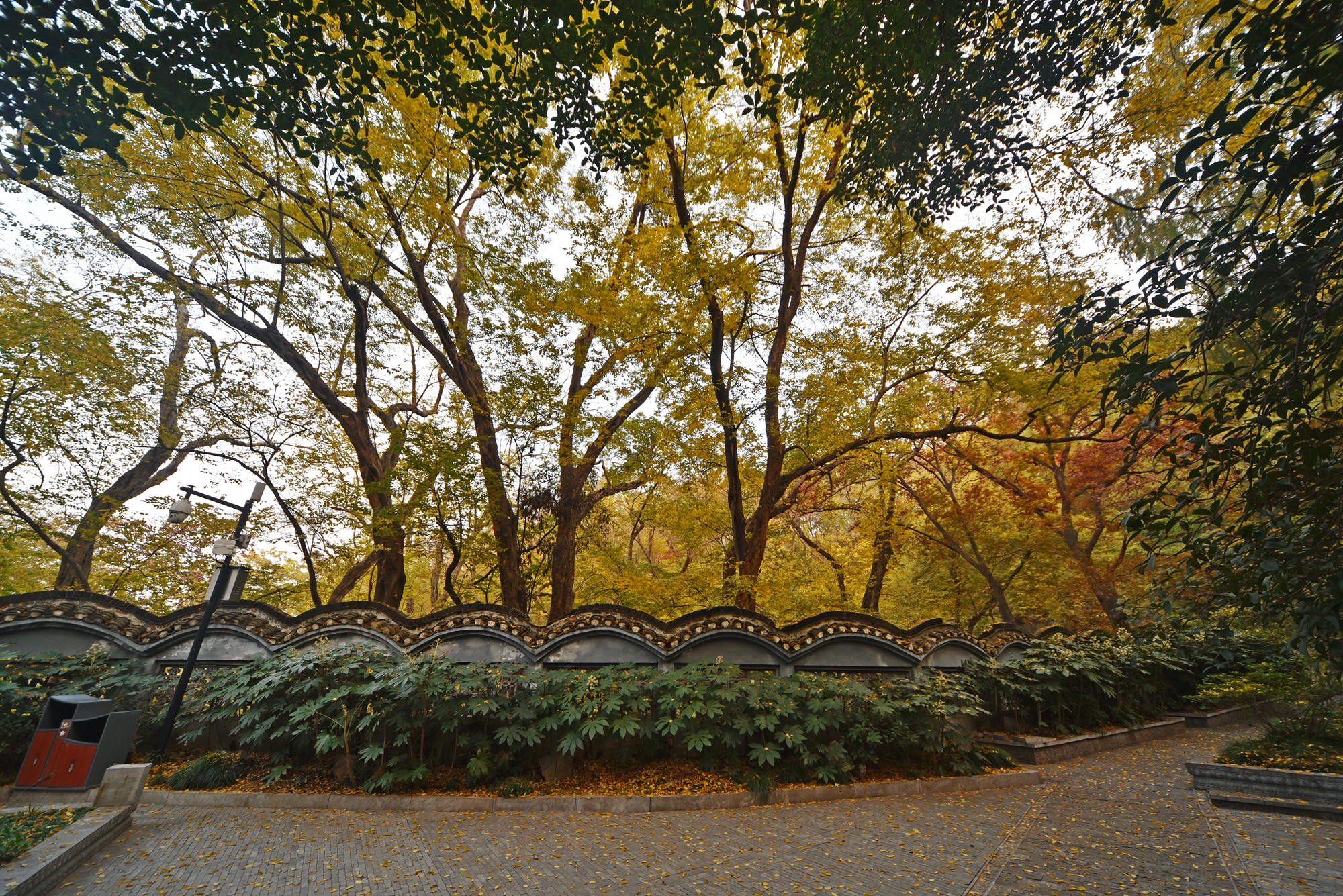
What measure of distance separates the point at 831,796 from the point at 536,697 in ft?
11.8

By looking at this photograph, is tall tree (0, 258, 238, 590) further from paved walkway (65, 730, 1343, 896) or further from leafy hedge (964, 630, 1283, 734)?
leafy hedge (964, 630, 1283, 734)

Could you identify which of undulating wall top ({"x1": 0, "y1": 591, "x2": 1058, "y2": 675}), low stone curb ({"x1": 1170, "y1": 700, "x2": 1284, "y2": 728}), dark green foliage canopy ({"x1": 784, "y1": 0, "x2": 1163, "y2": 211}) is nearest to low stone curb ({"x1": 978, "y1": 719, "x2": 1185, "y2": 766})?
low stone curb ({"x1": 1170, "y1": 700, "x2": 1284, "y2": 728})

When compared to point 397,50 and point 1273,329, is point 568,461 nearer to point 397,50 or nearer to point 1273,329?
point 397,50

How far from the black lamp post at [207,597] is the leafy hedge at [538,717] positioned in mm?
289

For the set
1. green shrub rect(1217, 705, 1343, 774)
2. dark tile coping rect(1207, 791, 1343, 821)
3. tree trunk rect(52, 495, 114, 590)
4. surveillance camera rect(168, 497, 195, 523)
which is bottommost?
dark tile coping rect(1207, 791, 1343, 821)

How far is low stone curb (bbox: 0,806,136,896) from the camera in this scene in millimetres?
3312

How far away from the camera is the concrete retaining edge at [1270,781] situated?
4996mm

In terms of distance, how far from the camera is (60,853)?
12.2 feet

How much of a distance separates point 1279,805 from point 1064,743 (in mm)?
3174

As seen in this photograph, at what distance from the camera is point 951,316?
10680mm

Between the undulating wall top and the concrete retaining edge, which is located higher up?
the undulating wall top

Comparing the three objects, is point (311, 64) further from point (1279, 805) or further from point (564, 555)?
point (1279, 805)

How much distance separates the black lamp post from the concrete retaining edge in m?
12.0

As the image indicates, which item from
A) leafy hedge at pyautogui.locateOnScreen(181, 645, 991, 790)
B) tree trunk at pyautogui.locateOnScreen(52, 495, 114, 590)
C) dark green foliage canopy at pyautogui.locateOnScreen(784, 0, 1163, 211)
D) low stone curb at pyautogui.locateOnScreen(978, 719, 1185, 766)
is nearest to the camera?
dark green foliage canopy at pyautogui.locateOnScreen(784, 0, 1163, 211)
